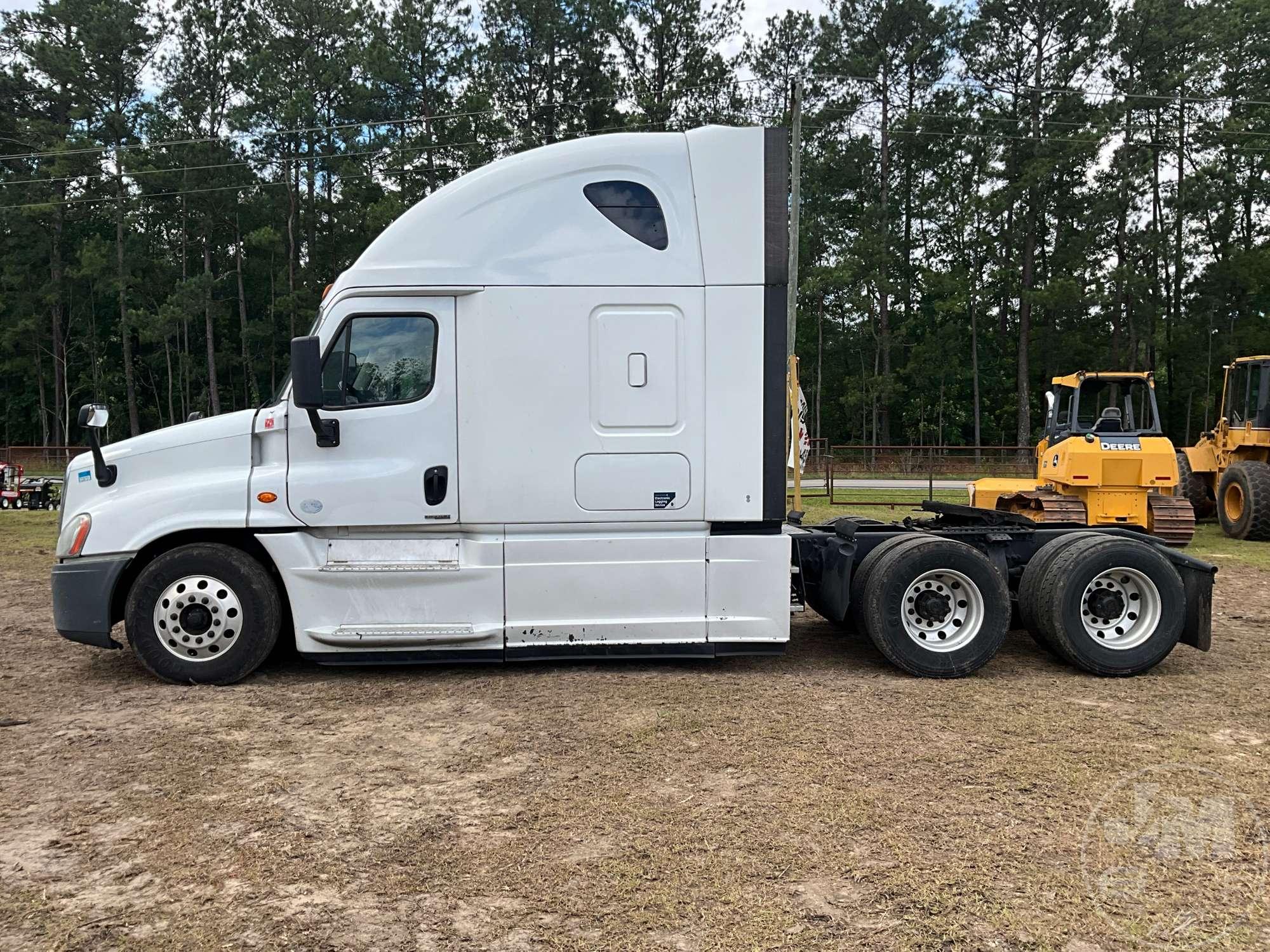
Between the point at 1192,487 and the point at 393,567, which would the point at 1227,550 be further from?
the point at 393,567

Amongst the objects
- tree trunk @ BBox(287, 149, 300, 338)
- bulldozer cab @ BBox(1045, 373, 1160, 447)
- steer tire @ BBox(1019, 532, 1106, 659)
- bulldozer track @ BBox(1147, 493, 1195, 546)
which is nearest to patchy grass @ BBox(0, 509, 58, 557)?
steer tire @ BBox(1019, 532, 1106, 659)

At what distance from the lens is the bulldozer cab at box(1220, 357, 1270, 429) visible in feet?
51.9

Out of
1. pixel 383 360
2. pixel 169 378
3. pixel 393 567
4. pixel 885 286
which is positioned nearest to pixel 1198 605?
pixel 393 567

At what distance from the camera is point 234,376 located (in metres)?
52.5

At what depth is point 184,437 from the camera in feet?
20.9

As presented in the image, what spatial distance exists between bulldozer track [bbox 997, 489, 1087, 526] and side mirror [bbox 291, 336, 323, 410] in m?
9.30

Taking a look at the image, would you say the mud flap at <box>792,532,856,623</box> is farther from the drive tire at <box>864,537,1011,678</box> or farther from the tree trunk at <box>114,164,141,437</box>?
the tree trunk at <box>114,164,141,437</box>

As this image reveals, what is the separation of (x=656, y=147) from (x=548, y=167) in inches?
29.6

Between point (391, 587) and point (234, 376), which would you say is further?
point (234, 376)

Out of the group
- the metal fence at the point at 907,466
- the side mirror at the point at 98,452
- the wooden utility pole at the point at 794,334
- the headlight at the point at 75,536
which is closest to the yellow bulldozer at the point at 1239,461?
the wooden utility pole at the point at 794,334

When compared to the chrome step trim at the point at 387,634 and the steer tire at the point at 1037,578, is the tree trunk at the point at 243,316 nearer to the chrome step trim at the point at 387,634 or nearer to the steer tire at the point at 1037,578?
the chrome step trim at the point at 387,634

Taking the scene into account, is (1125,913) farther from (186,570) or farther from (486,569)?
(186,570)

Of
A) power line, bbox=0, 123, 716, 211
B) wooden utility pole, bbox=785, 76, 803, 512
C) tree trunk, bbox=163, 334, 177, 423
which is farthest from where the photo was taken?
tree trunk, bbox=163, 334, 177, 423

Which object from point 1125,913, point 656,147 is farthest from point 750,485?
point 1125,913
